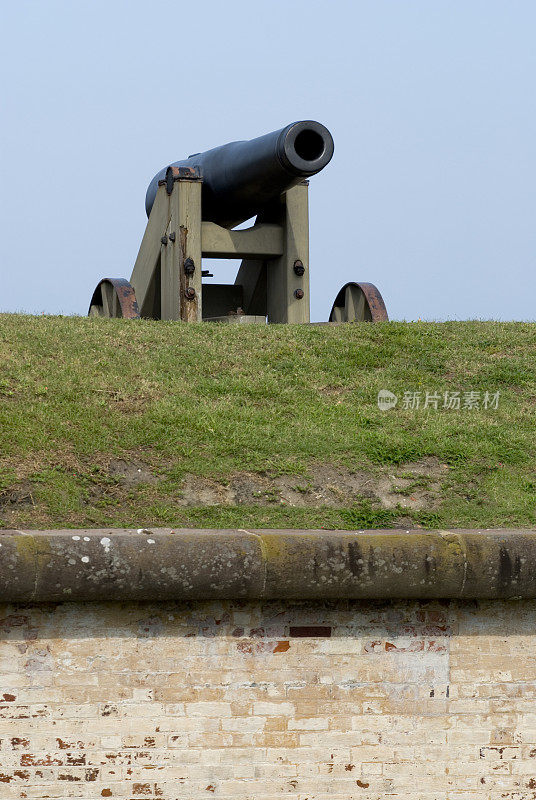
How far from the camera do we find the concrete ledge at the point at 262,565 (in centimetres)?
491

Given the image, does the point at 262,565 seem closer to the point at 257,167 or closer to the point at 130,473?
the point at 130,473

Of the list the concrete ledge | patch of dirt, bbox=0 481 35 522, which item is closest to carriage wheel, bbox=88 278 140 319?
patch of dirt, bbox=0 481 35 522

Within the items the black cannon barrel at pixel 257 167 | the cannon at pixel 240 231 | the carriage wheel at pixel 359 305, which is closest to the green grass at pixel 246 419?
the carriage wheel at pixel 359 305

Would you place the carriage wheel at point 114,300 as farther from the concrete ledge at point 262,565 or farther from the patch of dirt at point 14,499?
the concrete ledge at point 262,565

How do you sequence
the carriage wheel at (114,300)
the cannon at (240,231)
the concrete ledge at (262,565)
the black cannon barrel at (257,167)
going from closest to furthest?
the concrete ledge at (262,565)
the black cannon barrel at (257,167)
the cannon at (240,231)
the carriage wheel at (114,300)

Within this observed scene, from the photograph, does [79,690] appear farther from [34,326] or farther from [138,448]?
[34,326]

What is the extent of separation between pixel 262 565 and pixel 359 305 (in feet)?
21.7

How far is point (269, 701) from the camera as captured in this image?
17.1 ft

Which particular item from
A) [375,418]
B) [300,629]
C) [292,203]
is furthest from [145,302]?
[300,629]

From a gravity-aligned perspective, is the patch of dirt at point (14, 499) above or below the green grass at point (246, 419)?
below

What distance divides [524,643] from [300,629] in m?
1.15

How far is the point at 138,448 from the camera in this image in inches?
263
